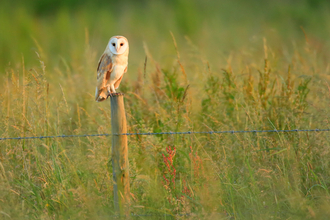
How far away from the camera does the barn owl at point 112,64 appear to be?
3.22m

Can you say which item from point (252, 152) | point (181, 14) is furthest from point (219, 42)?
point (252, 152)

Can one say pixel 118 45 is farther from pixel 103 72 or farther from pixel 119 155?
pixel 119 155

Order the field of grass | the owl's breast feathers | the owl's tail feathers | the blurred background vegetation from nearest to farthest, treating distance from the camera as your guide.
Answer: the field of grass → the owl's breast feathers → the owl's tail feathers → the blurred background vegetation

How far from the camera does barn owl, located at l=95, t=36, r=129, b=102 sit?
3.22 m

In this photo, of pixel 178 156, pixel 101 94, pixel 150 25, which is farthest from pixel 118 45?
pixel 150 25

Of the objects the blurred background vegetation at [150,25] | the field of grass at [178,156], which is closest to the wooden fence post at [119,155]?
the field of grass at [178,156]

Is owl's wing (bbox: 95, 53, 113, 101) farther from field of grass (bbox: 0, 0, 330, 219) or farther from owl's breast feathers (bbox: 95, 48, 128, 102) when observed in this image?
field of grass (bbox: 0, 0, 330, 219)

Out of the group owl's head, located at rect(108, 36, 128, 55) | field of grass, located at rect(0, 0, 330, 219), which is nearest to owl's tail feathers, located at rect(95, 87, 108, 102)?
field of grass, located at rect(0, 0, 330, 219)

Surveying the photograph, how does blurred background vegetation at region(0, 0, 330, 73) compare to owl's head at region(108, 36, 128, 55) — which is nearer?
owl's head at region(108, 36, 128, 55)

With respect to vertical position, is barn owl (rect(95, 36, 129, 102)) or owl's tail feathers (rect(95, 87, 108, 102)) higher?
barn owl (rect(95, 36, 129, 102))

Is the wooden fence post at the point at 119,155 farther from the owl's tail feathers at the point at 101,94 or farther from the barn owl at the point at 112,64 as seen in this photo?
the owl's tail feathers at the point at 101,94

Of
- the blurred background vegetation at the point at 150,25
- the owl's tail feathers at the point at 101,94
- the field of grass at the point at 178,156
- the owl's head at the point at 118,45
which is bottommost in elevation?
the field of grass at the point at 178,156

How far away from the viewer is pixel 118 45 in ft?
10.5

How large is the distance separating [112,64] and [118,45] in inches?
8.7
